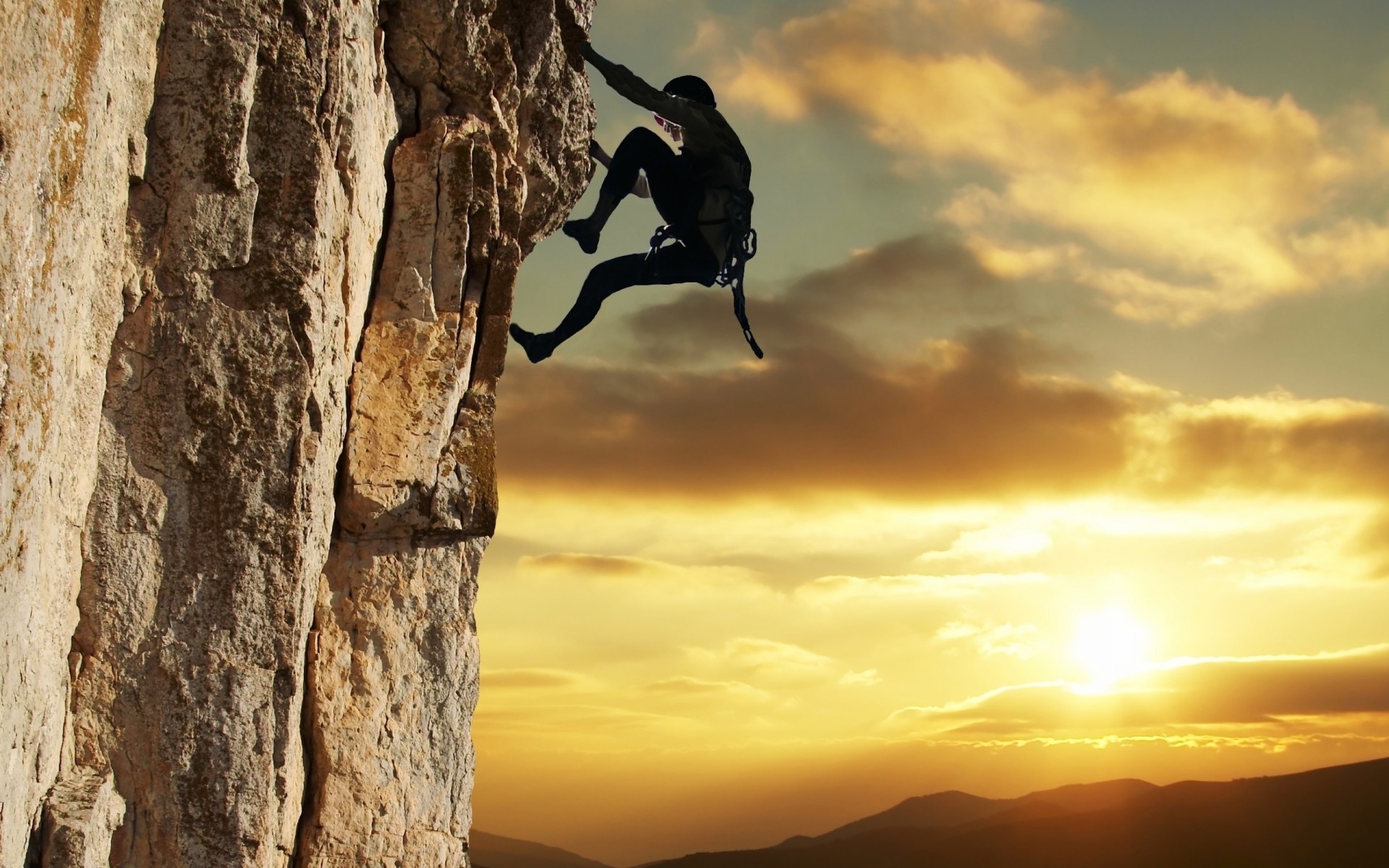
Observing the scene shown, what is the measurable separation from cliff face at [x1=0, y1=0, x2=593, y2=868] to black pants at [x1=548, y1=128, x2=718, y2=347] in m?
1.90

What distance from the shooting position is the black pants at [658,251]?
8.44 meters

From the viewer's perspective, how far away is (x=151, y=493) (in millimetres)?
4699

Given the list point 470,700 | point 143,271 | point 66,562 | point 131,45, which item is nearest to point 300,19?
point 131,45

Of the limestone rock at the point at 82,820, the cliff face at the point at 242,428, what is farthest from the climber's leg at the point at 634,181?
the limestone rock at the point at 82,820

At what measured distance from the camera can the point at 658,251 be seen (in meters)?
8.70

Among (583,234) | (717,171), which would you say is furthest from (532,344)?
(717,171)

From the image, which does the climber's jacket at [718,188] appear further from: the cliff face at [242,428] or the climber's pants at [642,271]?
the cliff face at [242,428]

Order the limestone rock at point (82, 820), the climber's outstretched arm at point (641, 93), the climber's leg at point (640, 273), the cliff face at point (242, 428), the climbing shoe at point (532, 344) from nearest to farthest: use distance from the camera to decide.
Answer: the cliff face at point (242, 428), the limestone rock at point (82, 820), the climber's outstretched arm at point (641, 93), the climbing shoe at point (532, 344), the climber's leg at point (640, 273)

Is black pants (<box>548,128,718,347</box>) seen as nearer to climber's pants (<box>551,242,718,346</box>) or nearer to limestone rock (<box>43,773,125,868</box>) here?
climber's pants (<box>551,242,718,346</box>)

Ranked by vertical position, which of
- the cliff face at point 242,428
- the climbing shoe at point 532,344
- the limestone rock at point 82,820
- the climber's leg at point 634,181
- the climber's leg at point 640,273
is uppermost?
the climber's leg at point 634,181

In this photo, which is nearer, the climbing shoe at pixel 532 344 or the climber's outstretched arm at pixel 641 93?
the climber's outstretched arm at pixel 641 93

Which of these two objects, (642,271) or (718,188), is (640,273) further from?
(718,188)

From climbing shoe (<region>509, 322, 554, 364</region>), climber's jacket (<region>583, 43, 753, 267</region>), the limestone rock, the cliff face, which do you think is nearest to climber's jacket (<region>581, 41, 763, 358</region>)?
climber's jacket (<region>583, 43, 753, 267</region>)

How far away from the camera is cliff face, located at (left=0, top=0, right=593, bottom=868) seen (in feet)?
13.6
